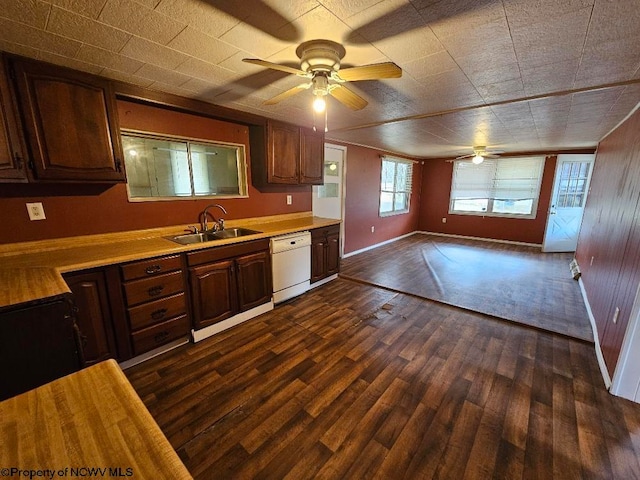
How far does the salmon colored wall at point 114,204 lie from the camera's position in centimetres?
193

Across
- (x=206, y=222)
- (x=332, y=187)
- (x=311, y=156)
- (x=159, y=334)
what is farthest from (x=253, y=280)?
(x=332, y=187)

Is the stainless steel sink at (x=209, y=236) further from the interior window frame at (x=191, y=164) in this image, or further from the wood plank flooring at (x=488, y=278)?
the wood plank flooring at (x=488, y=278)

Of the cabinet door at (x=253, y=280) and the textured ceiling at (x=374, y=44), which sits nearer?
the textured ceiling at (x=374, y=44)

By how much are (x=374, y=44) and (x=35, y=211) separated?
2676mm

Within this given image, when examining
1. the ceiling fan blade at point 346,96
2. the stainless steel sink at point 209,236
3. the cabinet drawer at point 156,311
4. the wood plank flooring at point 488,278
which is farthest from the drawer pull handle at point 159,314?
the wood plank flooring at point 488,278

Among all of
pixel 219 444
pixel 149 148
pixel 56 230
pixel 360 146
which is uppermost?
pixel 360 146

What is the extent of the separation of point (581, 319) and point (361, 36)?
3.58m

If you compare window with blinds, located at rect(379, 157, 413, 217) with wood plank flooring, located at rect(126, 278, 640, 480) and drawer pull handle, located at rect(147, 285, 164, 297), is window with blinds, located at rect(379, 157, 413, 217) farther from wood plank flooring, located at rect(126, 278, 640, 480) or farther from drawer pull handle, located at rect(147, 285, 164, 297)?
drawer pull handle, located at rect(147, 285, 164, 297)

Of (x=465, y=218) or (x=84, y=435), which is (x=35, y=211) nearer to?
(x=84, y=435)

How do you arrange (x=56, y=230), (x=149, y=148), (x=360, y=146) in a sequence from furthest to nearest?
(x=360, y=146)
(x=149, y=148)
(x=56, y=230)

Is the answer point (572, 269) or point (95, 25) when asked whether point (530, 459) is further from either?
point (572, 269)

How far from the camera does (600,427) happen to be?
5.25 ft

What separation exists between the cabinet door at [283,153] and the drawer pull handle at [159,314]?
5.79 ft

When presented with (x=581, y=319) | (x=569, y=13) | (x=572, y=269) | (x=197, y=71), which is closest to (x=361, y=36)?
(x=569, y=13)
